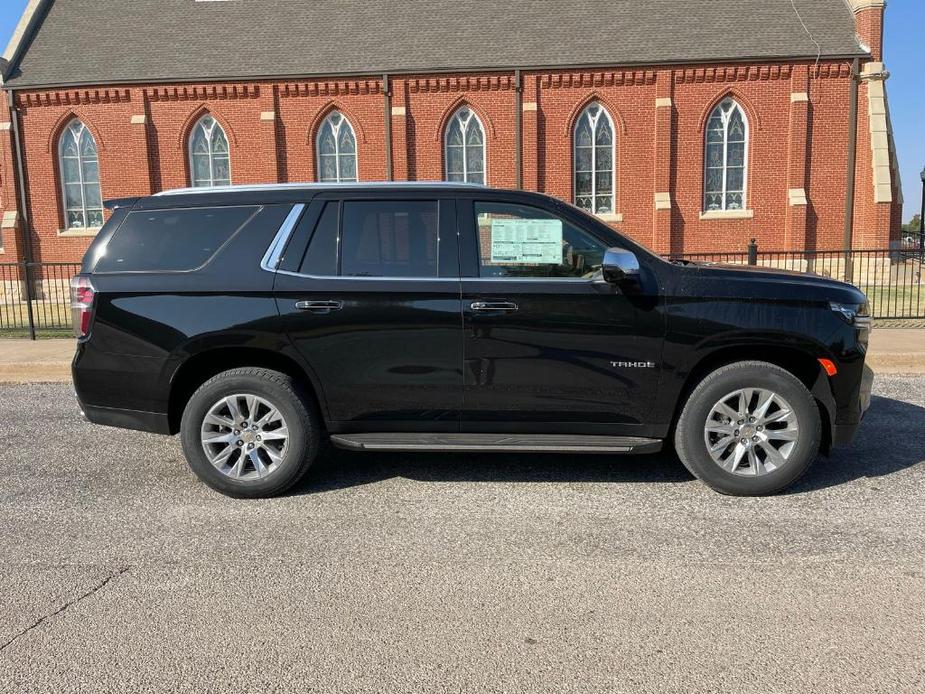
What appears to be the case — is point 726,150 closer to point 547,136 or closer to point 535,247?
point 547,136

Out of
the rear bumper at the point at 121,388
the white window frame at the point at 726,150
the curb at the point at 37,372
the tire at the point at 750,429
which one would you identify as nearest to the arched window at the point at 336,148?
the white window frame at the point at 726,150

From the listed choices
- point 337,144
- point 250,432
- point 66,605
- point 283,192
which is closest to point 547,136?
point 337,144

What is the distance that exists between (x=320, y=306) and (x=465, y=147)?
18345 millimetres

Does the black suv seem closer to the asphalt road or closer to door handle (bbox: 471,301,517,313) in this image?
door handle (bbox: 471,301,517,313)

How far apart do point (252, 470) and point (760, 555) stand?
3156 mm

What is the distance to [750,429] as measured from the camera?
448 centimetres

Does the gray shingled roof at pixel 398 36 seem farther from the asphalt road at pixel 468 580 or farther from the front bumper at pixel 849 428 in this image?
the asphalt road at pixel 468 580

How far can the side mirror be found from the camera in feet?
13.8

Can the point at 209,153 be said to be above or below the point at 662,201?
above

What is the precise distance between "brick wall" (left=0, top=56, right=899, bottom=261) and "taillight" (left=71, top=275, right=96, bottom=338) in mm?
17350

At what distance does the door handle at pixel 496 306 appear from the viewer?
445 centimetres

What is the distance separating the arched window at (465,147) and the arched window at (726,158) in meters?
6.90

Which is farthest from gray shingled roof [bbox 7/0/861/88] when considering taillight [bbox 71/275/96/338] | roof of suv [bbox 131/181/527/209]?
taillight [bbox 71/275/96/338]

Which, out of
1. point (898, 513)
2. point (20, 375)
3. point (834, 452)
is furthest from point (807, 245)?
point (20, 375)
